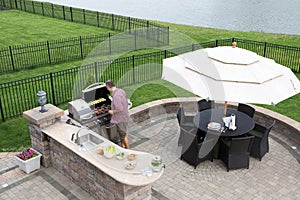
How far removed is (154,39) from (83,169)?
46.4 ft

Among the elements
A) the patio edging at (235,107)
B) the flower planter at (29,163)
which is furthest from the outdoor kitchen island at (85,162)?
the patio edging at (235,107)

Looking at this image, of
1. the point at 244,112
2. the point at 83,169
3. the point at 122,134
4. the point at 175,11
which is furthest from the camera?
the point at 175,11

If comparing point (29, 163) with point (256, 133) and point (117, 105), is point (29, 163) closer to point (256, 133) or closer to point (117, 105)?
point (117, 105)

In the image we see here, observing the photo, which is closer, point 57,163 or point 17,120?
point 57,163

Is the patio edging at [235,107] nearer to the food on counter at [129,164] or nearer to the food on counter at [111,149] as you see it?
the food on counter at [111,149]

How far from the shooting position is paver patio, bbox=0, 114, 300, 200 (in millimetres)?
6477

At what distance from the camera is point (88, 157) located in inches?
234

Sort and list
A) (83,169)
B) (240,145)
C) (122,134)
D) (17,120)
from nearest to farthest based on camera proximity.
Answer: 1. (83,169)
2. (240,145)
3. (122,134)
4. (17,120)

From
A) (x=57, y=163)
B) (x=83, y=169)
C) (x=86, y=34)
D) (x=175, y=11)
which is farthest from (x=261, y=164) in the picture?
(x=175, y=11)

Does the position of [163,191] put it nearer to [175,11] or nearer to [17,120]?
[17,120]

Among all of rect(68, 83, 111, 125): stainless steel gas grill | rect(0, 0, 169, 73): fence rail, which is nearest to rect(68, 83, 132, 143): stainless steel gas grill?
rect(68, 83, 111, 125): stainless steel gas grill

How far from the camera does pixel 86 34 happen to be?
71.7 feet

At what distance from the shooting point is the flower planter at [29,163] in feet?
23.1

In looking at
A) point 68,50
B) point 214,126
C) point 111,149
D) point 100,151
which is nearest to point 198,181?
point 214,126
